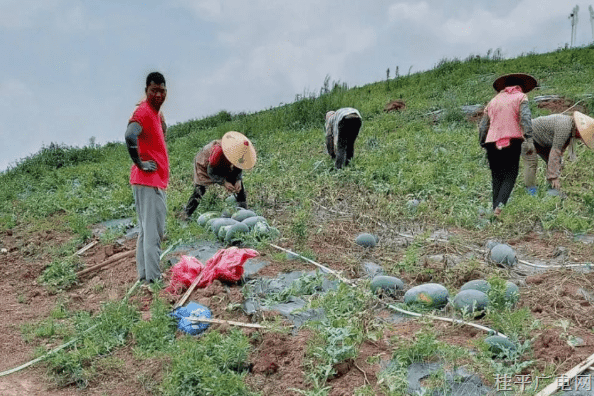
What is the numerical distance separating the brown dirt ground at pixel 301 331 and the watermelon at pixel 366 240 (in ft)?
0.27

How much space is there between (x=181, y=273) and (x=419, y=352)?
8.32 ft

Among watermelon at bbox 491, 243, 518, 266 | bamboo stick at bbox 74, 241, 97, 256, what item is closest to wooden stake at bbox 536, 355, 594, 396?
watermelon at bbox 491, 243, 518, 266

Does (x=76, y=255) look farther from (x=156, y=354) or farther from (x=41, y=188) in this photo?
(x=41, y=188)

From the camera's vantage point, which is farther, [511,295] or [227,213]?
[227,213]

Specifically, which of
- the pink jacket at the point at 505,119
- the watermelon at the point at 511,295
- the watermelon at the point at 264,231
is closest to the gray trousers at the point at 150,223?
the watermelon at the point at 264,231

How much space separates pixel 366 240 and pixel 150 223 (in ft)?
6.99

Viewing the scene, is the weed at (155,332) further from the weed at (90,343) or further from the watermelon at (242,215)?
the watermelon at (242,215)

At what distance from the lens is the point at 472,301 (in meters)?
4.17

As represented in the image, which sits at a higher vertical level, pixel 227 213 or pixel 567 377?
pixel 227 213

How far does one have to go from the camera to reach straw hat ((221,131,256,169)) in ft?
23.1

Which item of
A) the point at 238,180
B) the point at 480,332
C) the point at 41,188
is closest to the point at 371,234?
the point at 238,180

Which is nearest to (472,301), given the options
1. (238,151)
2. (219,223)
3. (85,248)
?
(219,223)

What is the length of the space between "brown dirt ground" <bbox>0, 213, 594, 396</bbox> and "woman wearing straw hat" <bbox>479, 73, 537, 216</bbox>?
99cm

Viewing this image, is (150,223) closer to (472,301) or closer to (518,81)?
(472,301)
